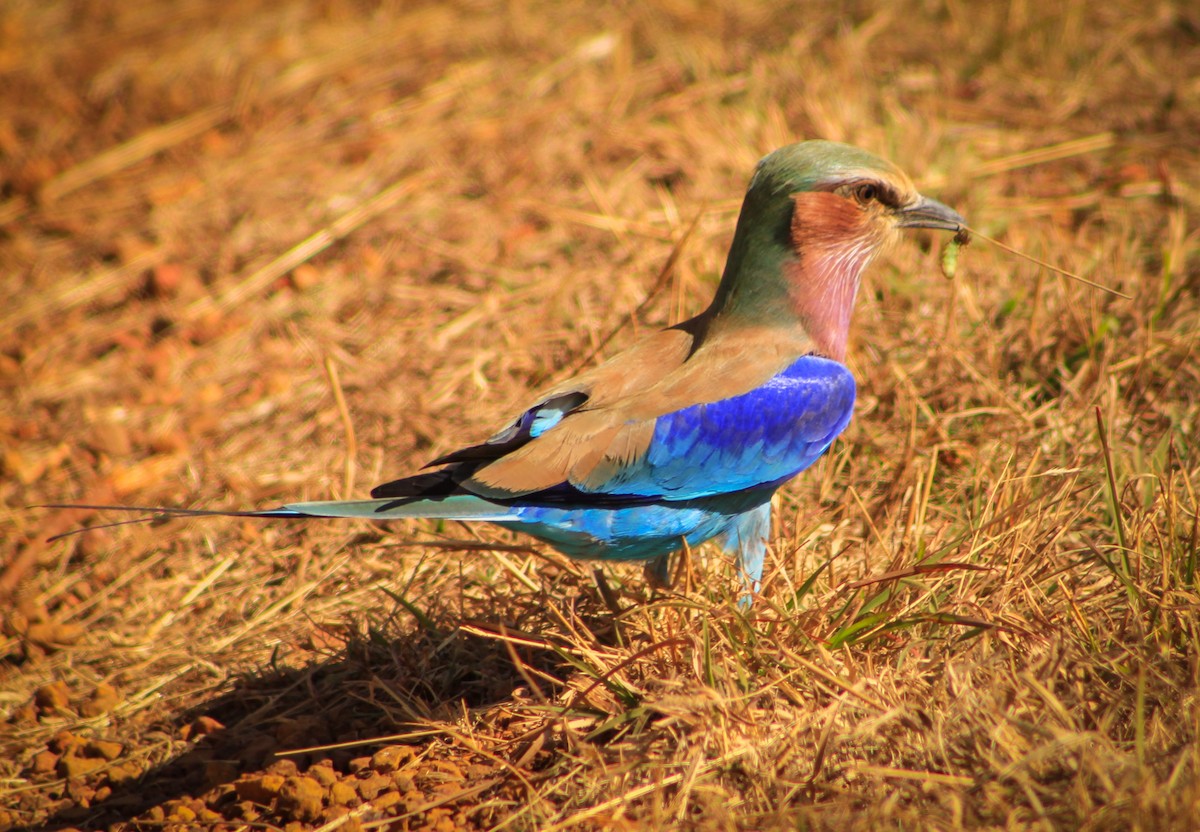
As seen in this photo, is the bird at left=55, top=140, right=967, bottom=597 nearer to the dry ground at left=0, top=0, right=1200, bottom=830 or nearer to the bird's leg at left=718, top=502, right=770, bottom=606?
the bird's leg at left=718, top=502, right=770, bottom=606

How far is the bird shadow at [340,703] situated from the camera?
307cm

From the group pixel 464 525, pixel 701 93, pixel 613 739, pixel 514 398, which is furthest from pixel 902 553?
pixel 701 93

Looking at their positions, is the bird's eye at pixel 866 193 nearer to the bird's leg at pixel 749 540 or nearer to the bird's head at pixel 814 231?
the bird's head at pixel 814 231

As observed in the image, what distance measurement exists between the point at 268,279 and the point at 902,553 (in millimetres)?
3469

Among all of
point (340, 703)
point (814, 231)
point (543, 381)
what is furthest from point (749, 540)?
point (543, 381)

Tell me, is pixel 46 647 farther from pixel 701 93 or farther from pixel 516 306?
pixel 701 93

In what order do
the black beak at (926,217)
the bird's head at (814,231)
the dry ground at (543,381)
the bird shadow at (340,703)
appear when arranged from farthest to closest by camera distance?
the black beak at (926,217)
the bird's head at (814,231)
the bird shadow at (340,703)
the dry ground at (543,381)

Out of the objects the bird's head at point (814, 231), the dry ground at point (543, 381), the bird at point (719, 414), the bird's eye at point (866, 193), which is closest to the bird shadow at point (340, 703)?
the dry ground at point (543, 381)

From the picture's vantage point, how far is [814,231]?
126 inches

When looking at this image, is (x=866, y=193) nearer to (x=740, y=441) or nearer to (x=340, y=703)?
(x=740, y=441)

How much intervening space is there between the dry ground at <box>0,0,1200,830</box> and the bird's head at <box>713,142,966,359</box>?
639 millimetres

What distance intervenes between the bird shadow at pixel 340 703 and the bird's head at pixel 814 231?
105cm

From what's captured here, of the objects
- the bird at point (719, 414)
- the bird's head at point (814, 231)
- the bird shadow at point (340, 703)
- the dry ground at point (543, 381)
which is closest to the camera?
the dry ground at point (543, 381)

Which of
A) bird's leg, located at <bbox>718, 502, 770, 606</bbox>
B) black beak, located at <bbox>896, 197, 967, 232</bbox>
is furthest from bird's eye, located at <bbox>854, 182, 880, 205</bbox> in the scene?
bird's leg, located at <bbox>718, 502, 770, 606</bbox>
